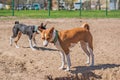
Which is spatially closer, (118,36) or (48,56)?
(48,56)

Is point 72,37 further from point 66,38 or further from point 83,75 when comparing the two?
point 83,75

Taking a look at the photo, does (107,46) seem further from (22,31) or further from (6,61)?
(6,61)

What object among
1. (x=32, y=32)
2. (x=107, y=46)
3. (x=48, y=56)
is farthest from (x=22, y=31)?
(x=107, y=46)

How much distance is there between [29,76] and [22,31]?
12.9 ft

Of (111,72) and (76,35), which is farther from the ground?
(76,35)

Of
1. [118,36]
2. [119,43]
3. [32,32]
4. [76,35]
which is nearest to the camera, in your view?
[76,35]

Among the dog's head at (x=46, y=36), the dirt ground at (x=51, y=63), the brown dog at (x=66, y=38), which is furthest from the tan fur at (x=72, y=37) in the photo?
the dirt ground at (x=51, y=63)

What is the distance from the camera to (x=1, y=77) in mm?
9906

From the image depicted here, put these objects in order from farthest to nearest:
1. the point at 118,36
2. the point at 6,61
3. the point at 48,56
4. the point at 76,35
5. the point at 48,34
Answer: the point at 118,36
the point at 48,56
the point at 6,61
the point at 76,35
the point at 48,34

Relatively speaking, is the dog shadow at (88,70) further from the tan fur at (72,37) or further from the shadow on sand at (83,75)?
the tan fur at (72,37)

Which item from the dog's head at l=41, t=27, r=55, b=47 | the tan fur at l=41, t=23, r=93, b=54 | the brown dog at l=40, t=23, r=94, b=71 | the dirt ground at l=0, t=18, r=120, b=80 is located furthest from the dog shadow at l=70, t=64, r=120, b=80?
the dog's head at l=41, t=27, r=55, b=47

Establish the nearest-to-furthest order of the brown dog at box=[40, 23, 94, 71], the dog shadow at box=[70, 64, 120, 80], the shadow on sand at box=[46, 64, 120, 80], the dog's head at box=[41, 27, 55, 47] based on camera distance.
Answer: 1. the dog's head at box=[41, 27, 55, 47]
2. the brown dog at box=[40, 23, 94, 71]
3. the shadow on sand at box=[46, 64, 120, 80]
4. the dog shadow at box=[70, 64, 120, 80]

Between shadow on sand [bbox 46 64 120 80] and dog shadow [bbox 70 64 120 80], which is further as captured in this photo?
dog shadow [bbox 70 64 120 80]

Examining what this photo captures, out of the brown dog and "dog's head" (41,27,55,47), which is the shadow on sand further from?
"dog's head" (41,27,55,47)
